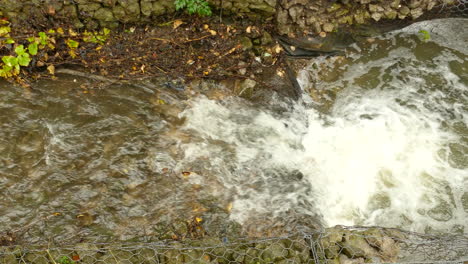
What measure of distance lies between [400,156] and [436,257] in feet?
5.05

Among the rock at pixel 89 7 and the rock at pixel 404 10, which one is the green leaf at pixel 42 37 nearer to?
the rock at pixel 89 7

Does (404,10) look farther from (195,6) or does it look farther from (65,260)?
(65,260)

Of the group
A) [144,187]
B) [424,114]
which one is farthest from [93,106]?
[424,114]

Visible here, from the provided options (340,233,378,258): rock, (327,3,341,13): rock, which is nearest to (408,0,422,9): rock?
(327,3,341,13): rock

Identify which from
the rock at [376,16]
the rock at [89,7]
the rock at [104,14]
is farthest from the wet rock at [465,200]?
the rock at [89,7]

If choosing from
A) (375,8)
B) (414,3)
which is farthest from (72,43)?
(414,3)

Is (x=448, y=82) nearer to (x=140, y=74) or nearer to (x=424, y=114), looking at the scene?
(x=424, y=114)

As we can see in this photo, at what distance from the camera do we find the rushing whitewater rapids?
4.32 m

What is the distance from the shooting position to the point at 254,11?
5.12 metres

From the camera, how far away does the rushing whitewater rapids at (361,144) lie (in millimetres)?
4316

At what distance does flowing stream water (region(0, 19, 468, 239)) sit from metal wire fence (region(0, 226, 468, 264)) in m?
0.44

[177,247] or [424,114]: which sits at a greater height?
[424,114]

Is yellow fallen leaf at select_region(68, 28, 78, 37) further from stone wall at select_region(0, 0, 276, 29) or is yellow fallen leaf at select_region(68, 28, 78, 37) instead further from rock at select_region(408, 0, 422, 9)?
rock at select_region(408, 0, 422, 9)

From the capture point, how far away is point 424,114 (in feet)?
16.7
